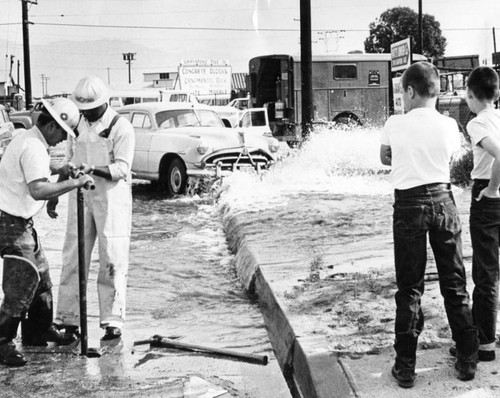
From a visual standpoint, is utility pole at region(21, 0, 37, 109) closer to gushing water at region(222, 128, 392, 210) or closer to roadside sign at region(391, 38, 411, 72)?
gushing water at region(222, 128, 392, 210)

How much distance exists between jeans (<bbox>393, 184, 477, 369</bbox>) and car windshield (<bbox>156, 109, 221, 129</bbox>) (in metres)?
11.8

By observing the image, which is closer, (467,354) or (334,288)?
(467,354)

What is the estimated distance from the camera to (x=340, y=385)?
13.0 feet

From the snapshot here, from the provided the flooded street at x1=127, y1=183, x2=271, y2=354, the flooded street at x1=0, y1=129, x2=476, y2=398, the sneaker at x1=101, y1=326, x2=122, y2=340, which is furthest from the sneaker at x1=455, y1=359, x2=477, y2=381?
the sneaker at x1=101, y1=326, x2=122, y2=340

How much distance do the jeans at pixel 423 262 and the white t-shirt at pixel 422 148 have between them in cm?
6

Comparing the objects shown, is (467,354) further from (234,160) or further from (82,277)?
(234,160)

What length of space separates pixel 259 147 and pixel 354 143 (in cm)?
386

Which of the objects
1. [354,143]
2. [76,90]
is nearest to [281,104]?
[354,143]

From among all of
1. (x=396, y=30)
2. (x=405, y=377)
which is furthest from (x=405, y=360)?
(x=396, y=30)

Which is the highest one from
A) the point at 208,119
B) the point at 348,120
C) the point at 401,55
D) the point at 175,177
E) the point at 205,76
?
the point at 205,76

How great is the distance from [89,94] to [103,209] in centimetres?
83

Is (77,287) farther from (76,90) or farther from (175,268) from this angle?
(175,268)

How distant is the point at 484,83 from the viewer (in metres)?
4.18

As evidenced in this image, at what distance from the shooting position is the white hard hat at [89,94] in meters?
5.30
